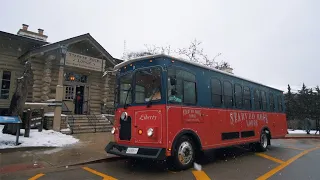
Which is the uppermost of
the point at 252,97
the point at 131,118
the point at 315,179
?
the point at 252,97

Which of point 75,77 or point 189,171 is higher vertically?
point 75,77

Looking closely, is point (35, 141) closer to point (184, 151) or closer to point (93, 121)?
point (93, 121)

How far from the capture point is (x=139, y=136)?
629cm

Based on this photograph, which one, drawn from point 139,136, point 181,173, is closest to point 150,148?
point 139,136

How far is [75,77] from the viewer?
1766 centimetres

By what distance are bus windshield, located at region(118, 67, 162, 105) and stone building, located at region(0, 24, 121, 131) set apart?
7324 millimetres

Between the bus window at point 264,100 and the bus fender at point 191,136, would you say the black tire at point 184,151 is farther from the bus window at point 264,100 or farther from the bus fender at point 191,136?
the bus window at point 264,100

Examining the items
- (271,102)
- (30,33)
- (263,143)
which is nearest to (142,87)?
(263,143)

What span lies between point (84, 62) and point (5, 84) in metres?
5.27

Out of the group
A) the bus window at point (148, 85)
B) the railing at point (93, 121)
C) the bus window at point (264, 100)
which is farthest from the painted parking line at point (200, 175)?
the railing at point (93, 121)

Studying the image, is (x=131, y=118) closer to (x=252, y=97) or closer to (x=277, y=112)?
(x=252, y=97)

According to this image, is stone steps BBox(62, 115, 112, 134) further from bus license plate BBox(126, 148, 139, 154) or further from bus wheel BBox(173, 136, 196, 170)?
bus wheel BBox(173, 136, 196, 170)

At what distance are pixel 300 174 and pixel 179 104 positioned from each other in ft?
11.9

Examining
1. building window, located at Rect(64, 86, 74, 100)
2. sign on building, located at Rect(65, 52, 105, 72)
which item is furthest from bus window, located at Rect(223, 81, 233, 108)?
building window, located at Rect(64, 86, 74, 100)
